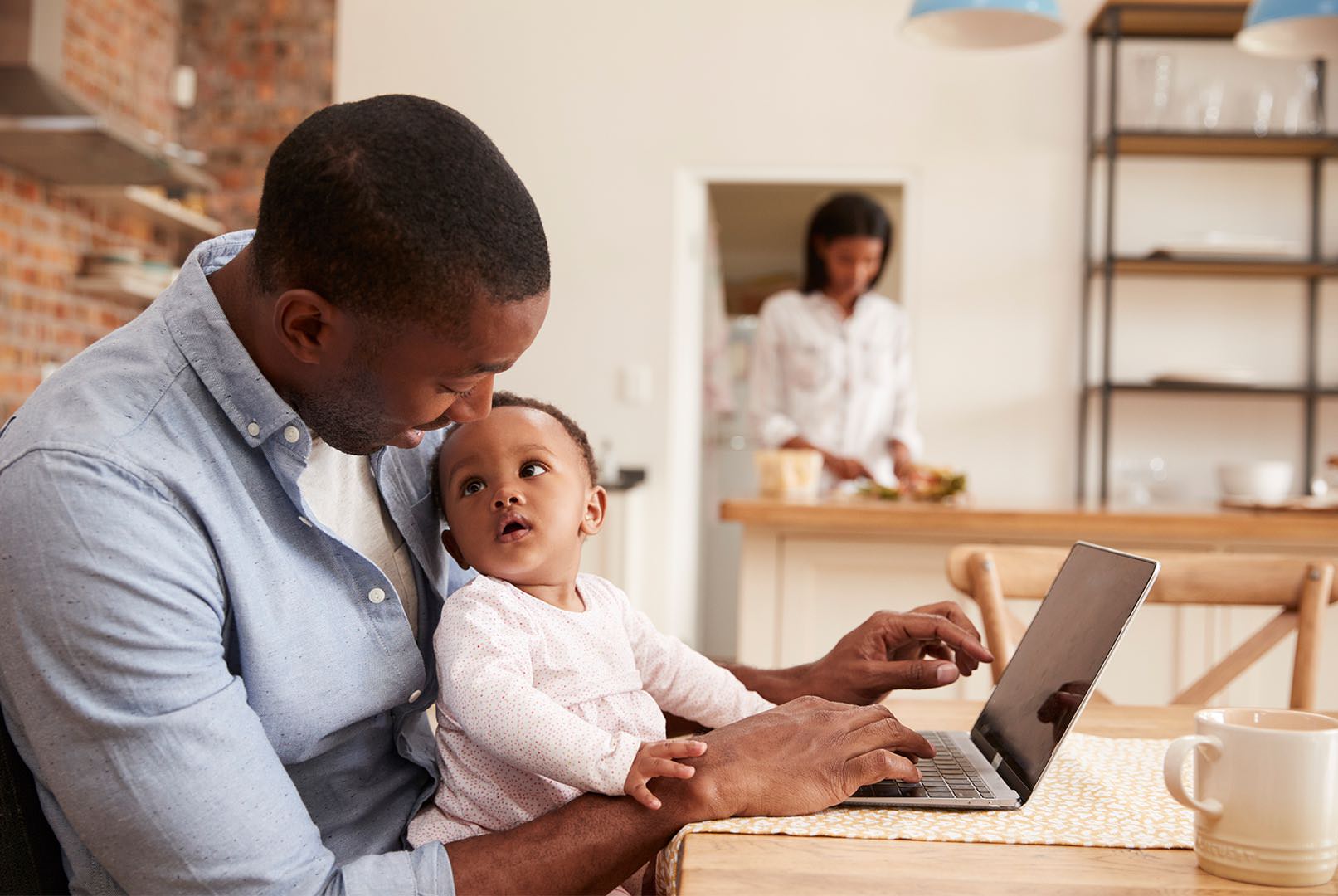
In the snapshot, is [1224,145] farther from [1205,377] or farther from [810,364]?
[810,364]

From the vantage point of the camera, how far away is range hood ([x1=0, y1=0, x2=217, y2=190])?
11.2ft

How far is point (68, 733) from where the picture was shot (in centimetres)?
77

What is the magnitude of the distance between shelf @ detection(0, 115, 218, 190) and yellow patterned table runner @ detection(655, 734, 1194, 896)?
3512 millimetres

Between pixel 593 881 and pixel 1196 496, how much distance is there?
4125mm

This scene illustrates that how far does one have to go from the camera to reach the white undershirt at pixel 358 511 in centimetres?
109

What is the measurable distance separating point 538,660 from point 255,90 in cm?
476

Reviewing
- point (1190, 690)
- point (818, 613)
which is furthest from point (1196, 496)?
point (1190, 690)

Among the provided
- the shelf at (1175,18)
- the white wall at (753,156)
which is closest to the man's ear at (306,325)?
the white wall at (753,156)

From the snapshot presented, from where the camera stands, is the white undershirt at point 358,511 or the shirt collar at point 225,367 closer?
the shirt collar at point 225,367

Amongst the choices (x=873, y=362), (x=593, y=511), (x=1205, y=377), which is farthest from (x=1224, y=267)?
(x=593, y=511)

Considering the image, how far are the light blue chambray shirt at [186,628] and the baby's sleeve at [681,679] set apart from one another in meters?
0.26

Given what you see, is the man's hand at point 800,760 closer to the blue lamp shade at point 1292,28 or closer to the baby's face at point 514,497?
the baby's face at point 514,497

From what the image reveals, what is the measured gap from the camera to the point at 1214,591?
1.70 meters

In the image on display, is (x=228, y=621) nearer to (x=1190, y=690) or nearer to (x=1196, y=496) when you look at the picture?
(x=1190, y=690)
